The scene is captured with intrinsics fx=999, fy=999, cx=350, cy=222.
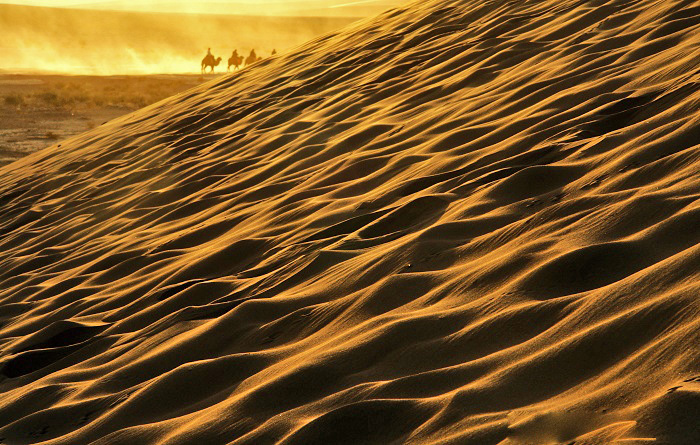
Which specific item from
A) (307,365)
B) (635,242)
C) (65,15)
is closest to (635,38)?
(635,242)

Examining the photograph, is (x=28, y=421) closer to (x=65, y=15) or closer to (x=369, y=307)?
(x=369, y=307)

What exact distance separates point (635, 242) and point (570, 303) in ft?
0.97

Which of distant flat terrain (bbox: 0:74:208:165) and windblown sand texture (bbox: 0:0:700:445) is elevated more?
distant flat terrain (bbox: 0:74:208:165)

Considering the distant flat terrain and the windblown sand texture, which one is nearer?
the windblown sand texture

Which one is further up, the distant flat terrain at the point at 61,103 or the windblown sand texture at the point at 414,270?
the distant flat terrain at the point at 61,103

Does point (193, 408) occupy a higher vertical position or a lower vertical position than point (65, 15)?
lower

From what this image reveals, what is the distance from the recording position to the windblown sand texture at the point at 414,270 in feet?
6.38

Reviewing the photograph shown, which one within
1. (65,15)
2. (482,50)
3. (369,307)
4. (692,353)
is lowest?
(692,353)

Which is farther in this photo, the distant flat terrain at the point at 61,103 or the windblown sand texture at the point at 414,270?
the distant flat terrain at the point at 61,103

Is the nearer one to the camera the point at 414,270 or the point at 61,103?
the point at 414,270

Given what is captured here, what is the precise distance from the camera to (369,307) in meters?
2.67

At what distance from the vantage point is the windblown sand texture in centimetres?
194

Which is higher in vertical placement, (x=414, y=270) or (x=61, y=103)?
(x=61, y=103)

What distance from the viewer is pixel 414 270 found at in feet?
9.34
